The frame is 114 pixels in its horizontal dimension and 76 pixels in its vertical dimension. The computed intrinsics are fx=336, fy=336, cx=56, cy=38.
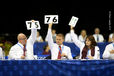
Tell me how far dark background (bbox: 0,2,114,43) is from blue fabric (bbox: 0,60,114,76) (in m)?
10.4

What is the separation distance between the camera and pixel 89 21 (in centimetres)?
1716

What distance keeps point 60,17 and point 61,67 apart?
1087cm

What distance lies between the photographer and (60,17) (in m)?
17.2

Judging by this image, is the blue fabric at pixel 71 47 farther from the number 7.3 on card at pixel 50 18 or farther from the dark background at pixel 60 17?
the number 7.3 on card at pixel 50 18

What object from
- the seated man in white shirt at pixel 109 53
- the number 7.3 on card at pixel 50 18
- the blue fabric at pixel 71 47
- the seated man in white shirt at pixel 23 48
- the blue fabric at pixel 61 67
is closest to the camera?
the blue fabric at pixel 61 67

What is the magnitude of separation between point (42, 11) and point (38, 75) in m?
10.8

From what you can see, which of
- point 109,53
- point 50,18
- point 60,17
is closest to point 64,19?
point 60,17

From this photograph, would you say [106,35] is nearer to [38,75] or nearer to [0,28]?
[0,28]

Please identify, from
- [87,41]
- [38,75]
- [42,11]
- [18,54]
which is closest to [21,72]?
[38,75]

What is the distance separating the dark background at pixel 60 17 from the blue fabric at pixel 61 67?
1040 cm

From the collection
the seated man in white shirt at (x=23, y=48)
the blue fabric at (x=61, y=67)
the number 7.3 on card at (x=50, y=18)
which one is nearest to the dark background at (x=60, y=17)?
the seated man in white shirt at (x=23, y=48)

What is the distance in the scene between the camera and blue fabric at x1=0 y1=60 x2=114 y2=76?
6430mm

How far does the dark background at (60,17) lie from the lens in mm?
16984

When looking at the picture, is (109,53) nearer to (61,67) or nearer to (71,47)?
(61,67)
